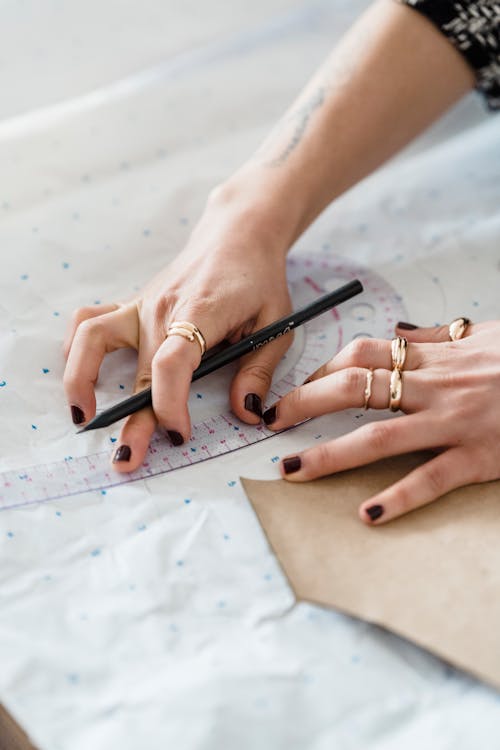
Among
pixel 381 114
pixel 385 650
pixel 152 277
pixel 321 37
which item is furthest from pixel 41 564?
pixel 321 37

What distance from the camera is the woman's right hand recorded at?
A: 766 mm

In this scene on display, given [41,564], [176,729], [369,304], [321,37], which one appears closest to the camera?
[176,729]

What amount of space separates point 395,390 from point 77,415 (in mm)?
317

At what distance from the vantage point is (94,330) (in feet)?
2.77

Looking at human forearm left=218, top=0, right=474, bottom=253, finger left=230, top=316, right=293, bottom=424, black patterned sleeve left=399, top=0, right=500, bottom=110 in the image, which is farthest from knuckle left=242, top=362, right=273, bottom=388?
black patterned sleeve left=399, top=0, right=500, bottom=110

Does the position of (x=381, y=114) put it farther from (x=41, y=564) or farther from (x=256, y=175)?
(x=41, y=564)

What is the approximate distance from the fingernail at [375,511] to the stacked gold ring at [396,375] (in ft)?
0.39

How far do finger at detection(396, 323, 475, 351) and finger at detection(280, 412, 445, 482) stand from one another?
0.15 m

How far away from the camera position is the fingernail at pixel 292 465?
73cm

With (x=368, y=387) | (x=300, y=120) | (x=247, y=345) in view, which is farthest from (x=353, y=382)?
(x=300, y=120)

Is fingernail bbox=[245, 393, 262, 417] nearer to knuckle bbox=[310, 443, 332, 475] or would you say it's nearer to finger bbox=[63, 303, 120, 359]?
knuckle bbox=[310, 443, 332, 475]

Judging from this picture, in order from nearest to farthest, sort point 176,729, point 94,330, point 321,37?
point 176,729, point 94,330, point 321,37

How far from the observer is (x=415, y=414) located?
75 centimetres

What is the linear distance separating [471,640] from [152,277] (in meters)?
0.59
